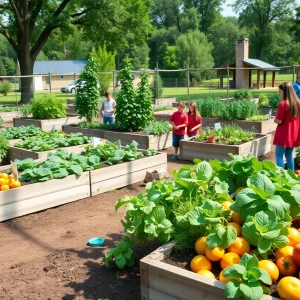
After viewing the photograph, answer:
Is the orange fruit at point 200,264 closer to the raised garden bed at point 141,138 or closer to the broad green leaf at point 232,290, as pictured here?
the broad green leaf at point 232,290

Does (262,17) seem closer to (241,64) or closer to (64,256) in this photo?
(241,64)

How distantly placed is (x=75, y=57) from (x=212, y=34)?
3098cm

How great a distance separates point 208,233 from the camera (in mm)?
3148

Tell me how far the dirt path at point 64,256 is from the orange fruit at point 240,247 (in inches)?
41.6

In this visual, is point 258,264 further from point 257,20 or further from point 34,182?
point 257,20

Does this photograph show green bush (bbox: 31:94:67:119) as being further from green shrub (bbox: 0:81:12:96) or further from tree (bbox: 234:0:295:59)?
tree (bbox: 234:0:295:59)

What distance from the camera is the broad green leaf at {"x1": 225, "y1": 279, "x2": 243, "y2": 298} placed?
2.45m

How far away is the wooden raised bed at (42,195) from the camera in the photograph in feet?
18.1

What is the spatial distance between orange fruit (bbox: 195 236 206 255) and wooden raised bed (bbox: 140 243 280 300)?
22cm

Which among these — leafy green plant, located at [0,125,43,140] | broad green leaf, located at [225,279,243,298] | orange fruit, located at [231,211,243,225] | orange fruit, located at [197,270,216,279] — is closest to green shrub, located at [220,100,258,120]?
leafy green plant, located at [0,125,43,140]

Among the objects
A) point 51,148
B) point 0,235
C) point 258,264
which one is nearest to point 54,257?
point 0,235

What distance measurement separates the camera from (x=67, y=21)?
2656cm

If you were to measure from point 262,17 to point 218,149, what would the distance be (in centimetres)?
7315

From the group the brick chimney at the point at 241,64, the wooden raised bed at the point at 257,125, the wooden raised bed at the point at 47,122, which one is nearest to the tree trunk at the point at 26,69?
the wooden raised bed at the point at 47,122
